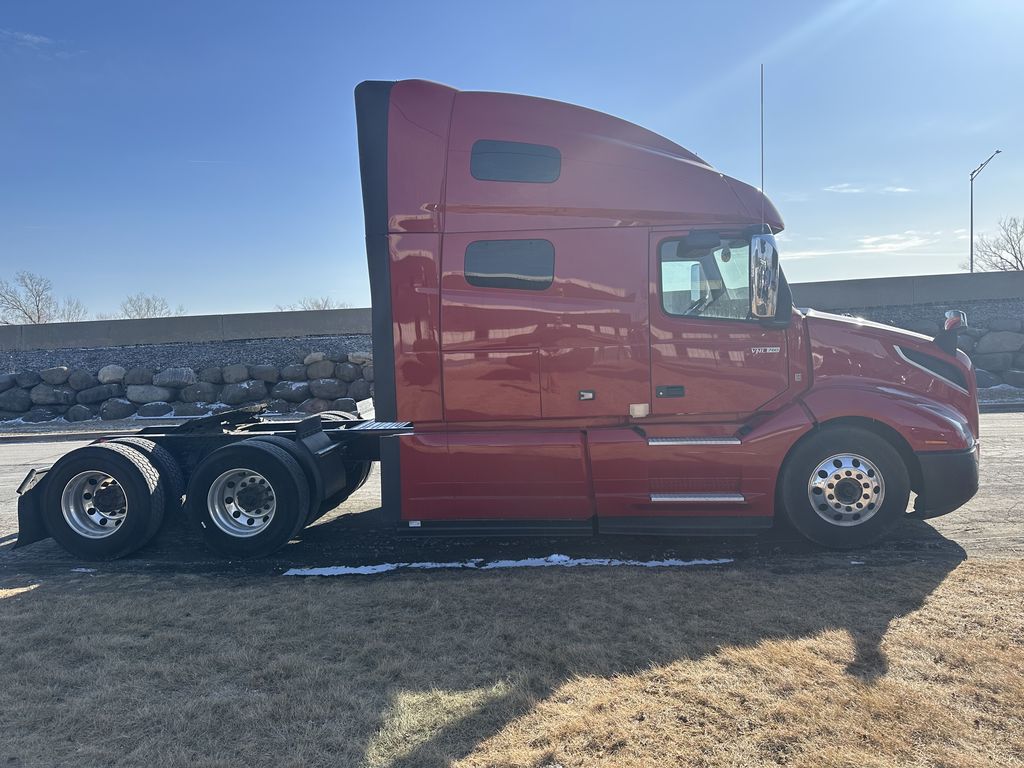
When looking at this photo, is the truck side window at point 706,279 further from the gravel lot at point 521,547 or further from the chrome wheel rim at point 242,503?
the chrome wheel rim at point 242,503

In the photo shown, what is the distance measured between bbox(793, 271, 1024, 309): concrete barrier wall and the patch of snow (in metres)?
13.9

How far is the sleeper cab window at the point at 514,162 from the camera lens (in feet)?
16.8

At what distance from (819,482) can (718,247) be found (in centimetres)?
204

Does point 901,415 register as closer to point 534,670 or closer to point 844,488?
point 844,488

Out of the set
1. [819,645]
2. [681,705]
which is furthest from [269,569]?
[819,645]

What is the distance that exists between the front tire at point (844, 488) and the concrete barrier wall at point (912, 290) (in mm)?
12956

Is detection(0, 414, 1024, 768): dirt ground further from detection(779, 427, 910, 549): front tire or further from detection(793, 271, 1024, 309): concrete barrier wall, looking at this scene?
detection(793, 271, 1024, 309): concrete barrier wall

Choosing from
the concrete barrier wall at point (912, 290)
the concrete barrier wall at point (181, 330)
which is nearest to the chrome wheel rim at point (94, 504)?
the concrete barrier wall at point (181, 330)

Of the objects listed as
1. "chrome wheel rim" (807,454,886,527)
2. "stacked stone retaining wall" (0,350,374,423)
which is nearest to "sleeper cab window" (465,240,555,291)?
"chrome wheel rim" (807,454,886,527)

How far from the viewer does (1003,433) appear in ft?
31.0

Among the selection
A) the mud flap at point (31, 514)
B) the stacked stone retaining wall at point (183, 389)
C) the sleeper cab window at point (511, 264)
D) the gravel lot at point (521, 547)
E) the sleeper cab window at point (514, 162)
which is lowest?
the gravel lot at point (521, 547)

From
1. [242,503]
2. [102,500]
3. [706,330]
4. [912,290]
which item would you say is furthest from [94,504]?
[912,290]

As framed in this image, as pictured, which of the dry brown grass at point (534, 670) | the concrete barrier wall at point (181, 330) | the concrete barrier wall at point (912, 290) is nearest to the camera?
the dry brown grass at point (534, 670)

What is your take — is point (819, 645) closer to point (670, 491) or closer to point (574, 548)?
point (670, 491)
